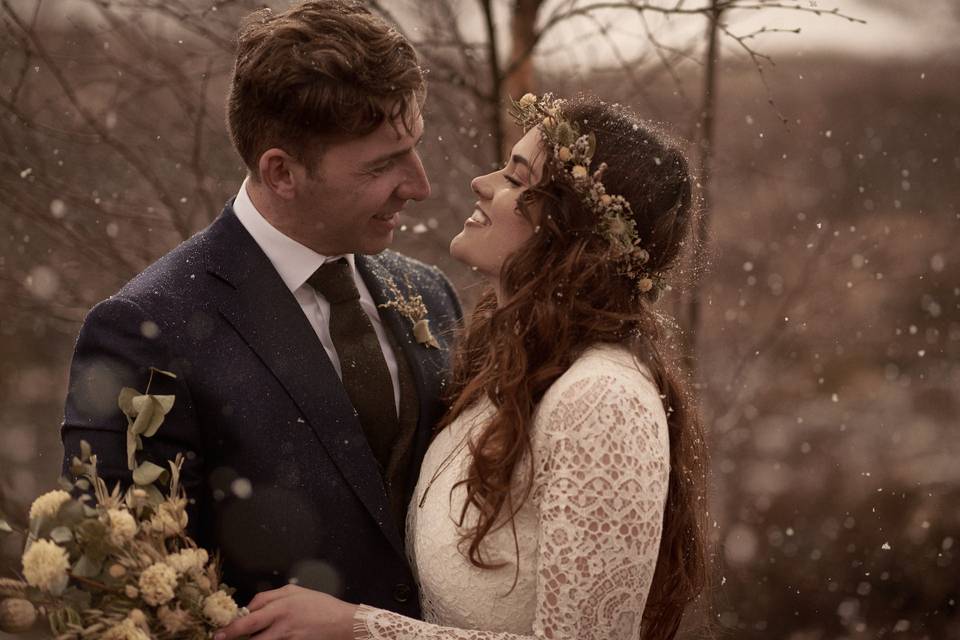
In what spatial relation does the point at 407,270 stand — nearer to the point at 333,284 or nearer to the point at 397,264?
the point at 397,264

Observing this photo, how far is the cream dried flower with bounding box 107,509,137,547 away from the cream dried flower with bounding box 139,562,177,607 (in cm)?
7

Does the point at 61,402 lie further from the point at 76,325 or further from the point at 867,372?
the point at 867,372

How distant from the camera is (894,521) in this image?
5551mm

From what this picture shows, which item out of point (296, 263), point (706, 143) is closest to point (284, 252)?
point (296, 263)

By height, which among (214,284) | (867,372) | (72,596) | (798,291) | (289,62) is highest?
(289,62)

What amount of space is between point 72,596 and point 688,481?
1527mm

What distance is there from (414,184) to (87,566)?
139 cm

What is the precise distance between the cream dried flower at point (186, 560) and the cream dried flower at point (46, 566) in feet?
A: 0.66

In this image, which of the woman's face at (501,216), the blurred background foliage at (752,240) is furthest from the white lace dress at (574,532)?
the blurred background foliage at (752,240)

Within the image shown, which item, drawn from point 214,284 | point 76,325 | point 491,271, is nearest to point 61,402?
point 76,325

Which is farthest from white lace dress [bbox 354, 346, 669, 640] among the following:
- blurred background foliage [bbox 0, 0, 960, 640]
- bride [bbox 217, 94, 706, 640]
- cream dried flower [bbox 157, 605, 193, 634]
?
blurred background foliage [bbox 0, 0, 960, 640]

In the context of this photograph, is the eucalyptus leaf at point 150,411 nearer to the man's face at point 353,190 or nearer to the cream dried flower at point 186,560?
the cream dried flower at point 186,560

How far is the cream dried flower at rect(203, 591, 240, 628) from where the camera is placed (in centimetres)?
211

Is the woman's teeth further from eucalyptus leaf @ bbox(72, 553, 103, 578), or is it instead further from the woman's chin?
eucalyptus leaf @ bbox(72, 553, 103, 578)
